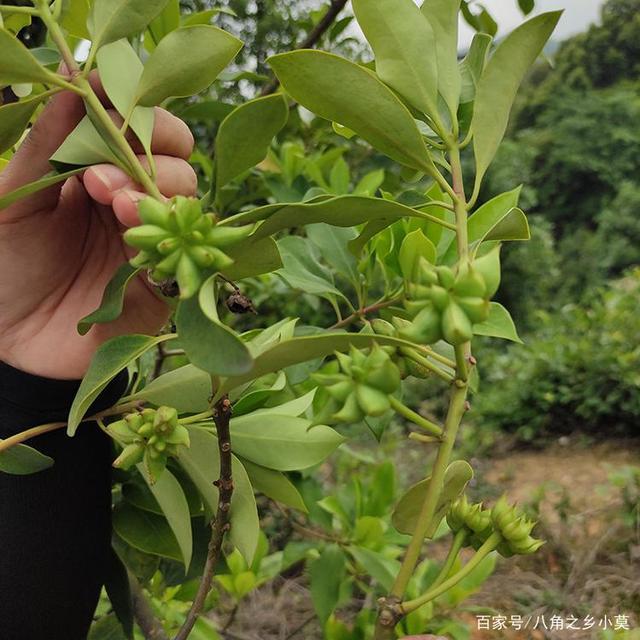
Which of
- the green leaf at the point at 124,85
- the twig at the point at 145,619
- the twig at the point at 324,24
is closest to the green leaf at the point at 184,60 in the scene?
the green leaf at the point at 124,85

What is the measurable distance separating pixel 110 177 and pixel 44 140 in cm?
11

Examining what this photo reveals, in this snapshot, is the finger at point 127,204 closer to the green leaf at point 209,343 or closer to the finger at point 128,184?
the finger at point 128,184

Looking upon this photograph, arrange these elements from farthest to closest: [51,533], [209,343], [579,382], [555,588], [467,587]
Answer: [579,382], [555,588], [467,587], [51,533], [209,343]

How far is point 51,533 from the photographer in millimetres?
776

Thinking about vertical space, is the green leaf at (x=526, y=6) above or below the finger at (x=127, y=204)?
below

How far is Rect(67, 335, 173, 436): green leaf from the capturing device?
452 millimetres

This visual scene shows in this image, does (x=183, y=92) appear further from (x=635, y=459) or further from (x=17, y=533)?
(x=635, y=459)

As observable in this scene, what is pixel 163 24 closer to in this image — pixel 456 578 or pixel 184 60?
pixel 184 60

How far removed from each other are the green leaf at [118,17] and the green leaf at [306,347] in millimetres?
231

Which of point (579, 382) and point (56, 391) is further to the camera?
point (579, 382)

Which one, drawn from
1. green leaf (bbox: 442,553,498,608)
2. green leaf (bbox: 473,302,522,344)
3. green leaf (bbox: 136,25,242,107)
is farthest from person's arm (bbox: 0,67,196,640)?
green leaf (bbox: 442,553,498,608)

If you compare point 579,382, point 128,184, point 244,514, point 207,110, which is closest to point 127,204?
point 128,184

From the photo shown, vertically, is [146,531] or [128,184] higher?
[128,184]

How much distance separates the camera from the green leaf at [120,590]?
832 mm
